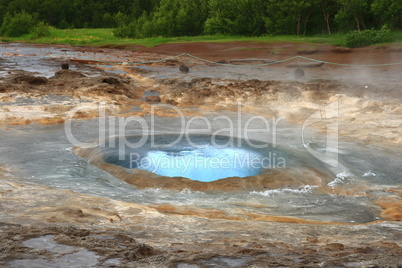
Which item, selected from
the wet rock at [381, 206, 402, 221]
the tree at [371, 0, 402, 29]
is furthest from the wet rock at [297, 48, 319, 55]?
the wet rock at [381, 206, 402, 221]

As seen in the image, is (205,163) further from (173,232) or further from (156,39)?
(156,39)

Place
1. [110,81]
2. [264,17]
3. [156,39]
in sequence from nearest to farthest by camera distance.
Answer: [110,81] → [264,17] → [156,39]

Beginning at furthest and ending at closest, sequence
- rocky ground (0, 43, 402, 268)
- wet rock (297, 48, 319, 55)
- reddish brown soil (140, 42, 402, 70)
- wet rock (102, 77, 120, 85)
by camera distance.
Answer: wet rock (297, 48, 319, 55) → reddish brown soil (140, 42, 402, 70) → wet rock (102, 77, 120, 85) → rocky ground (0, 43, 402, 268)

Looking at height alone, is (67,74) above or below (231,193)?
above

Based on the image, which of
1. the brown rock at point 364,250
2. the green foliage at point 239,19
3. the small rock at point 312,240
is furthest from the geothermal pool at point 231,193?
the green foliage at point 239,19

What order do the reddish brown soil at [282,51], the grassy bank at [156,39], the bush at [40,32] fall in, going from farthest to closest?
the bush at [40,32], the grassy bank at [156,39], the reddish brown soil at [282,51]

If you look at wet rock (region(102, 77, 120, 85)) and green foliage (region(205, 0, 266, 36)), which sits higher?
green foliage (region(205, 0, 266, 36))

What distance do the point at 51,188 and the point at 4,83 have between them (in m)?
8.66

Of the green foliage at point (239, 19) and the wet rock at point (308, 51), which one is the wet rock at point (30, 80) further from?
the green foliage at point (239, 19)

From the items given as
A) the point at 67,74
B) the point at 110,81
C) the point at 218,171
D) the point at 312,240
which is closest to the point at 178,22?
the point at 67,74

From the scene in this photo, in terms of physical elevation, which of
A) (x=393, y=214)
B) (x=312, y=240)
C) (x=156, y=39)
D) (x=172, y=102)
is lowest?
(x=393, y=214)

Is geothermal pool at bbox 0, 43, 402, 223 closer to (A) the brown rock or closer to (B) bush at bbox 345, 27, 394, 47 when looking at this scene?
(A) the brown rock

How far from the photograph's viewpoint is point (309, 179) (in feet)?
22.7

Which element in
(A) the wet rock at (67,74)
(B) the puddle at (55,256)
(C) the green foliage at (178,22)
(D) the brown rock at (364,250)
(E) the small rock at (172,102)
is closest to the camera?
(B) the puddle at (55,256)
